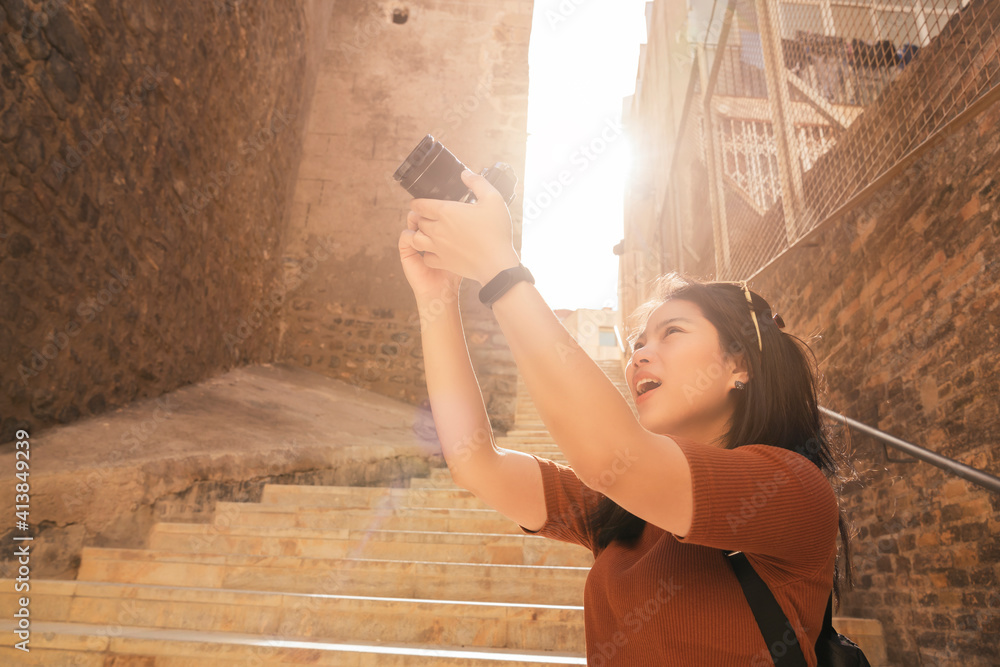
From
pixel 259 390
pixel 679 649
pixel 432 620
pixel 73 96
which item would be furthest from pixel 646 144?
pixel 679 649

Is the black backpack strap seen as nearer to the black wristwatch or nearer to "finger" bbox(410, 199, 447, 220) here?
the black wristwatch

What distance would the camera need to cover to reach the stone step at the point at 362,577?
237 cm

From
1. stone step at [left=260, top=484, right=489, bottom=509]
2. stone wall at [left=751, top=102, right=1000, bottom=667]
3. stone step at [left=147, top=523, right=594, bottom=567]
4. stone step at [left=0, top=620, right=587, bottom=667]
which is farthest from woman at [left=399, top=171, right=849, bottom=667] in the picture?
stone step at [left=260, top=484, right=489, bottom=509]

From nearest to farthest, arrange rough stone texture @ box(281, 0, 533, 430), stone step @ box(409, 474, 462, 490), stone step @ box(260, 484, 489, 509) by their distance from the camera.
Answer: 1. stone step @ box(260, 484, 489, 509)
2. stone step @ box(409, 474, 462, 490)
3. rough stone texture @ box(281, 0, 533, 430)

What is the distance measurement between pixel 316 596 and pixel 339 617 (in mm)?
104

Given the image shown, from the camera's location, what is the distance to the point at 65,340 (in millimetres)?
3268

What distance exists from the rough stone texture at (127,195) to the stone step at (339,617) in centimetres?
127

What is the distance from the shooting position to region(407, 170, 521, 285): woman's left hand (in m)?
0.68

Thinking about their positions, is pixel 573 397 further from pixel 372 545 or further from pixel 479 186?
pixel 372 545

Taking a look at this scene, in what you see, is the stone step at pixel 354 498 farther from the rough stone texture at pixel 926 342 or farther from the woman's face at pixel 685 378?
the woman's face at pixel 685 378

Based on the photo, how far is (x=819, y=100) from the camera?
405cm

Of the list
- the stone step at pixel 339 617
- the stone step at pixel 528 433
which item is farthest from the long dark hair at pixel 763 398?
the stone step at pixel 528 433

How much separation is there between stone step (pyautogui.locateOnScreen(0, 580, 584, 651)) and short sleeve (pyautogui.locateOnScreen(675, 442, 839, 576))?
1469 millimetres

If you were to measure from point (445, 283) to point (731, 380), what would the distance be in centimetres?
48
